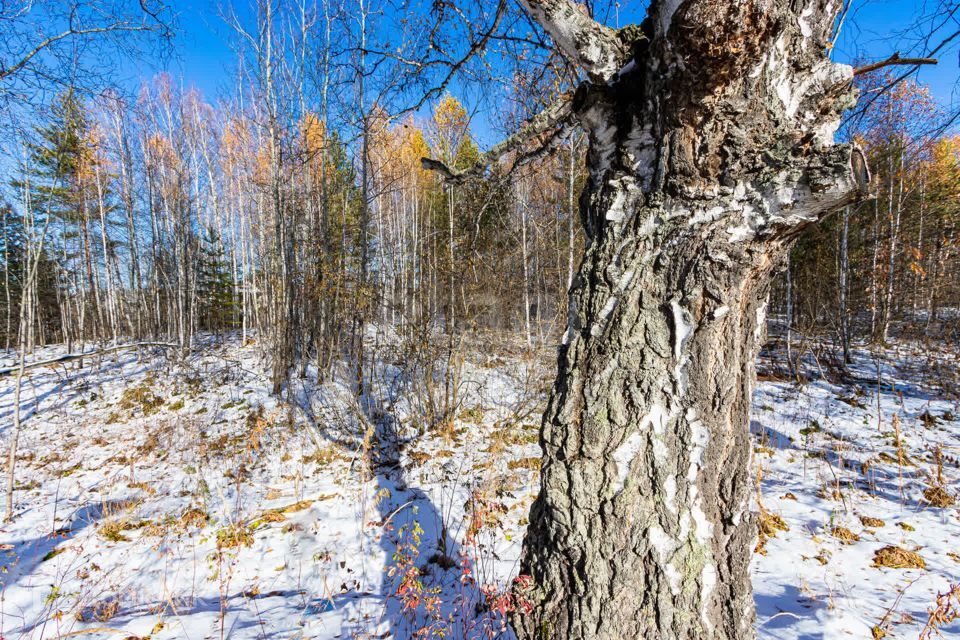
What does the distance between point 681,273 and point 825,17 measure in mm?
842

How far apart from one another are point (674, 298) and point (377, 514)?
3.47m

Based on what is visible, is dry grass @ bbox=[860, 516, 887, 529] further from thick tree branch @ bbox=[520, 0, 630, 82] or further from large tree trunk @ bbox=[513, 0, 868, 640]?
thick tree branch @ bbox=[520, 0, 630, 82]

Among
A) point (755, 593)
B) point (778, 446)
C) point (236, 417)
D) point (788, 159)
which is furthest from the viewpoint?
point (236, 417)

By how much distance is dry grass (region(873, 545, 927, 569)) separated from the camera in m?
2.46

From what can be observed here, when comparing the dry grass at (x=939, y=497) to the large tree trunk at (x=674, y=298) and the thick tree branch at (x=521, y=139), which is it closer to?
the large tree trunk at (x=674, y=298)

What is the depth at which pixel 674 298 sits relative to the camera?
116 centimetres

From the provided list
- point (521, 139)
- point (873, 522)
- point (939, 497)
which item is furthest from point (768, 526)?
point (521, 139)

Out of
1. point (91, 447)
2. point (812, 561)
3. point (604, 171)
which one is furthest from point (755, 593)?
point (91, 447)

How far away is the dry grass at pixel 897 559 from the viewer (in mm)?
2461

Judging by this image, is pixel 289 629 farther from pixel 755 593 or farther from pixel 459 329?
pixel 459 329

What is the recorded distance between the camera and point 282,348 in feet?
23.6

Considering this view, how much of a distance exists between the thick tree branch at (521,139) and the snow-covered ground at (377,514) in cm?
184

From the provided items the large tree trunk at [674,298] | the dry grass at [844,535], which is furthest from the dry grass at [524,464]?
the large tree trunk at [674,298]

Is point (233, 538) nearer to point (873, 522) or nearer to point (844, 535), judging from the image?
point (844, 535)
